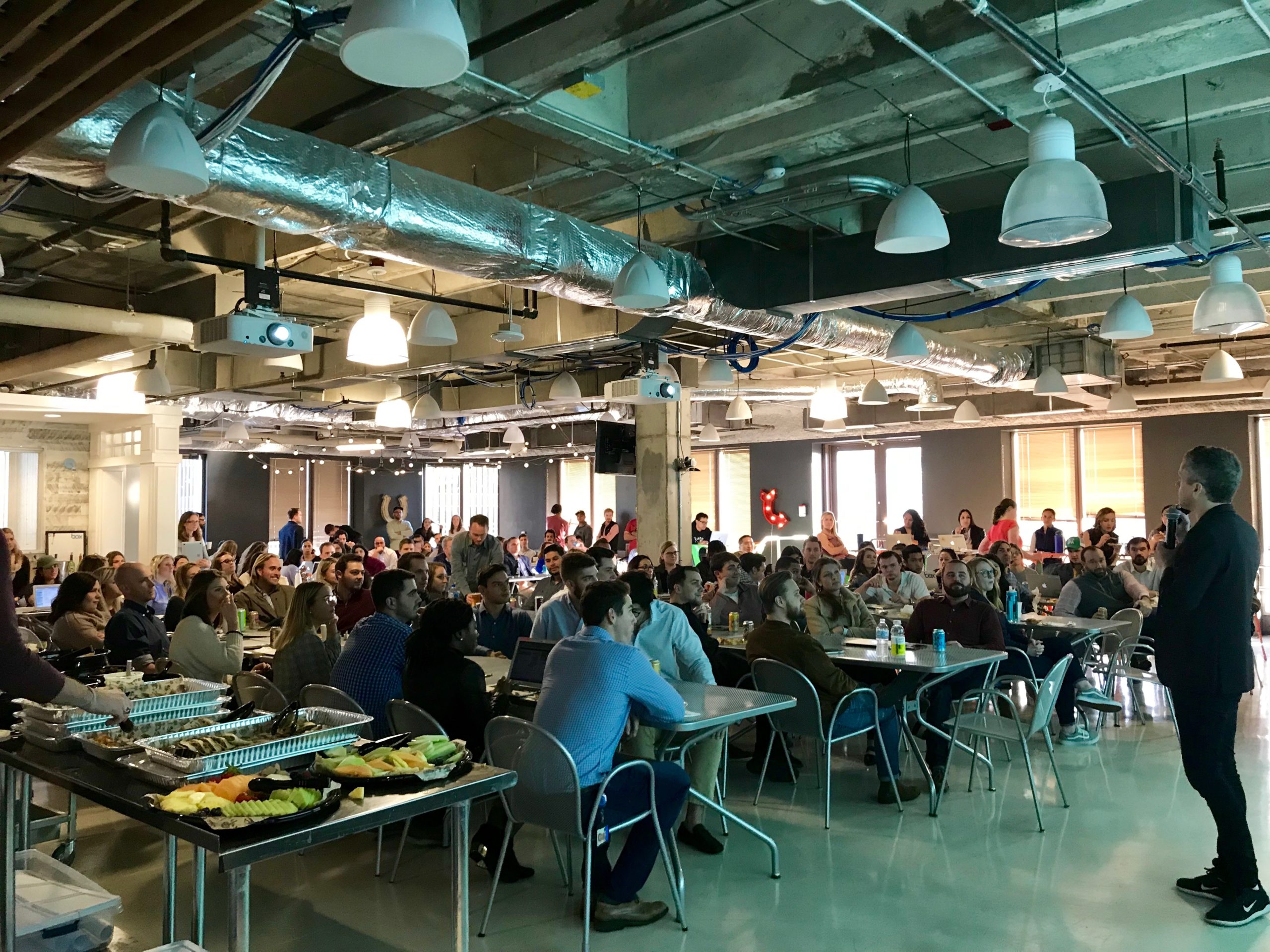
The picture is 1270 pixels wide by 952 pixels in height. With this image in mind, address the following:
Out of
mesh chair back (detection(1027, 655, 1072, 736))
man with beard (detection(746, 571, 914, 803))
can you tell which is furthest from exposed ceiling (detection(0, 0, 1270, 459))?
mesh chair back (detection(1027, 655, 1072, 736))

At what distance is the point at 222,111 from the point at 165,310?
621 cm

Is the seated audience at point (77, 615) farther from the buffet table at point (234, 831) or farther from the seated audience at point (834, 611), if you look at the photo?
the seated audience at point (834, 611)

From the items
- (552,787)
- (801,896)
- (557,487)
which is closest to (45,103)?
(552,787)

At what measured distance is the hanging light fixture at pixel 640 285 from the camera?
194 inches

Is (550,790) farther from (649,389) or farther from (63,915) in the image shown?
(649,389)

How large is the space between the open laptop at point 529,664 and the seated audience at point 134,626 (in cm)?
212

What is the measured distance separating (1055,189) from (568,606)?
3147 millimetres

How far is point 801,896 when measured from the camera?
3904mm

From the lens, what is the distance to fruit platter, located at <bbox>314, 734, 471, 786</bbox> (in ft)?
8.50

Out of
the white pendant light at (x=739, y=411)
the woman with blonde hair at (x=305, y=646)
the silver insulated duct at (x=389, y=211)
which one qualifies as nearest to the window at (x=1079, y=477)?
the white pendant light at (x=739, y=411)

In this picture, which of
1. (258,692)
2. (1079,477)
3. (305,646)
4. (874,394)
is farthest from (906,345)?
(1079,477)

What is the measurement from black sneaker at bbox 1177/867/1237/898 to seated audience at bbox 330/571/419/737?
326cm

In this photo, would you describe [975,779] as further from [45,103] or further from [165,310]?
[165,310]

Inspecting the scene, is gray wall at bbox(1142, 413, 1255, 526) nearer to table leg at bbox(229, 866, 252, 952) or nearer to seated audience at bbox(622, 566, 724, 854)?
seated audience at bbox(622, 566, 724, 854)
